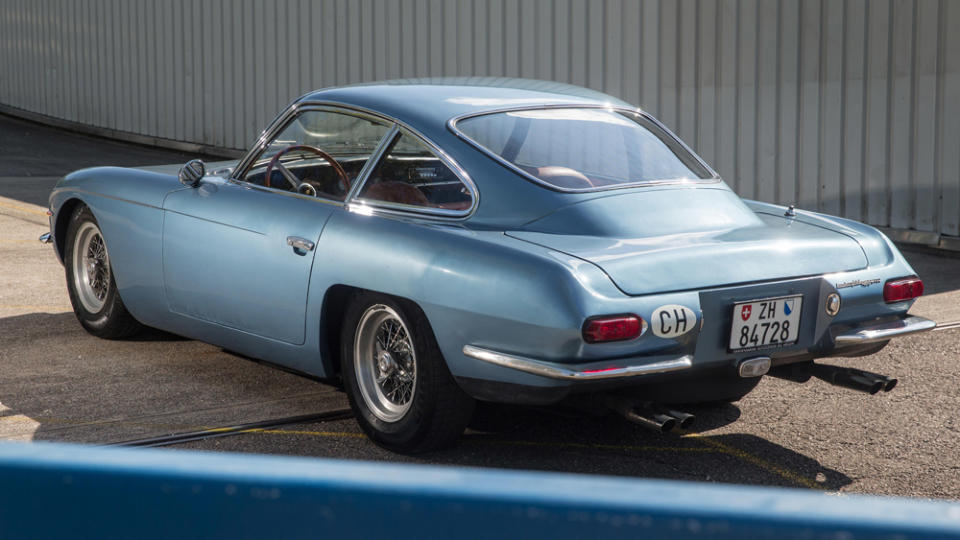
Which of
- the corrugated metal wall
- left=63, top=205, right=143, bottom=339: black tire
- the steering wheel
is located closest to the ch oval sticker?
the steering wheel

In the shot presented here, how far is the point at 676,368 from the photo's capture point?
367 centimetres

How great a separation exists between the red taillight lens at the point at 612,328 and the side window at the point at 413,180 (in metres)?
0.88

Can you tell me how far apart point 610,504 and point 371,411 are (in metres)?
3.19

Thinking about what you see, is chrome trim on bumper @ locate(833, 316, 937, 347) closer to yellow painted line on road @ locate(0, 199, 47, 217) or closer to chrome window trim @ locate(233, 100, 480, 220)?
chrome window trim @ locate(233, 100, 480, 220)

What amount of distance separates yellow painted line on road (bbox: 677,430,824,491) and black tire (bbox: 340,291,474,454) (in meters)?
0.97

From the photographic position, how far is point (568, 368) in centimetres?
355

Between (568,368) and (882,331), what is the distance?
4.32 feet

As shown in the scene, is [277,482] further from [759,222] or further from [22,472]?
[759,222]

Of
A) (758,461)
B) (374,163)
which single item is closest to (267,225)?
(374,163)

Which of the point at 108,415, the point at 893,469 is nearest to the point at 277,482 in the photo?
the point at 893,469

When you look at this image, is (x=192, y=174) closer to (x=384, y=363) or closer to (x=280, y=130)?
(x=280, y=130)

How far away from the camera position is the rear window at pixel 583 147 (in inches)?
171

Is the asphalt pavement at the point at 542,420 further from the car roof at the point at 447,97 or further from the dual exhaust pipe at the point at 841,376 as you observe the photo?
the car roof at the point at 447,97

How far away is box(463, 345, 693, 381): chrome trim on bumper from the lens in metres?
3.54
